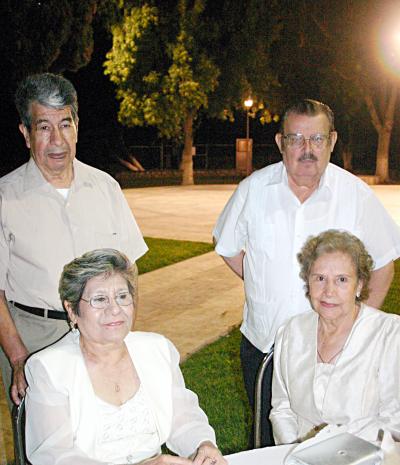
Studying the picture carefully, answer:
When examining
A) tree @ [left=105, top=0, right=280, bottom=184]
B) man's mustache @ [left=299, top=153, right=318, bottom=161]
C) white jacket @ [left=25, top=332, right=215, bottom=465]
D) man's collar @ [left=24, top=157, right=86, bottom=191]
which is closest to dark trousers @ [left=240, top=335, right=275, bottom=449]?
white jacket @ [left=25, top=332, right=215, bottom=465]

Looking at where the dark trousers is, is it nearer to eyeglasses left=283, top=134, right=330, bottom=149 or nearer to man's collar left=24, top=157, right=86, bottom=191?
eyeglasses left=283, top=134, right=330, bottom=149

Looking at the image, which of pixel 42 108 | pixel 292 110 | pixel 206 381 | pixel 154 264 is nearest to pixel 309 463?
pixel 292 110

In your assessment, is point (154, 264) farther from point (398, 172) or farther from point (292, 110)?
point (398, 172)

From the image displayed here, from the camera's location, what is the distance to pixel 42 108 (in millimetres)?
3059

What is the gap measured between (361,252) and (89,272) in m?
1.19

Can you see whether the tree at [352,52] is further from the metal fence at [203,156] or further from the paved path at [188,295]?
the paved path at [188,295]

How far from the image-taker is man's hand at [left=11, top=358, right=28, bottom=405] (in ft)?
9.38

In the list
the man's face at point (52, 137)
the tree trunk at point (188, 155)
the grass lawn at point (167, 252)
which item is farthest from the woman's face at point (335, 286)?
the tree trunk at point (188, 155)

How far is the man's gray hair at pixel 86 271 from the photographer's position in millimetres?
2529

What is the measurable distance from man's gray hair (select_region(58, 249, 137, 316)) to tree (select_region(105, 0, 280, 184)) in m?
Result: 19.5

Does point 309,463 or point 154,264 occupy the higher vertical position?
point 309,463

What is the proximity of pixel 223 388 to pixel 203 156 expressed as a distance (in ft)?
94.8

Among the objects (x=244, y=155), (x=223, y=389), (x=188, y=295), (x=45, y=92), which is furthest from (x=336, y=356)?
(x=244, y=155)

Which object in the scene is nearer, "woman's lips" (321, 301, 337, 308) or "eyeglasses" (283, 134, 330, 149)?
"woman's lips" (321, 301, 337, 308)
